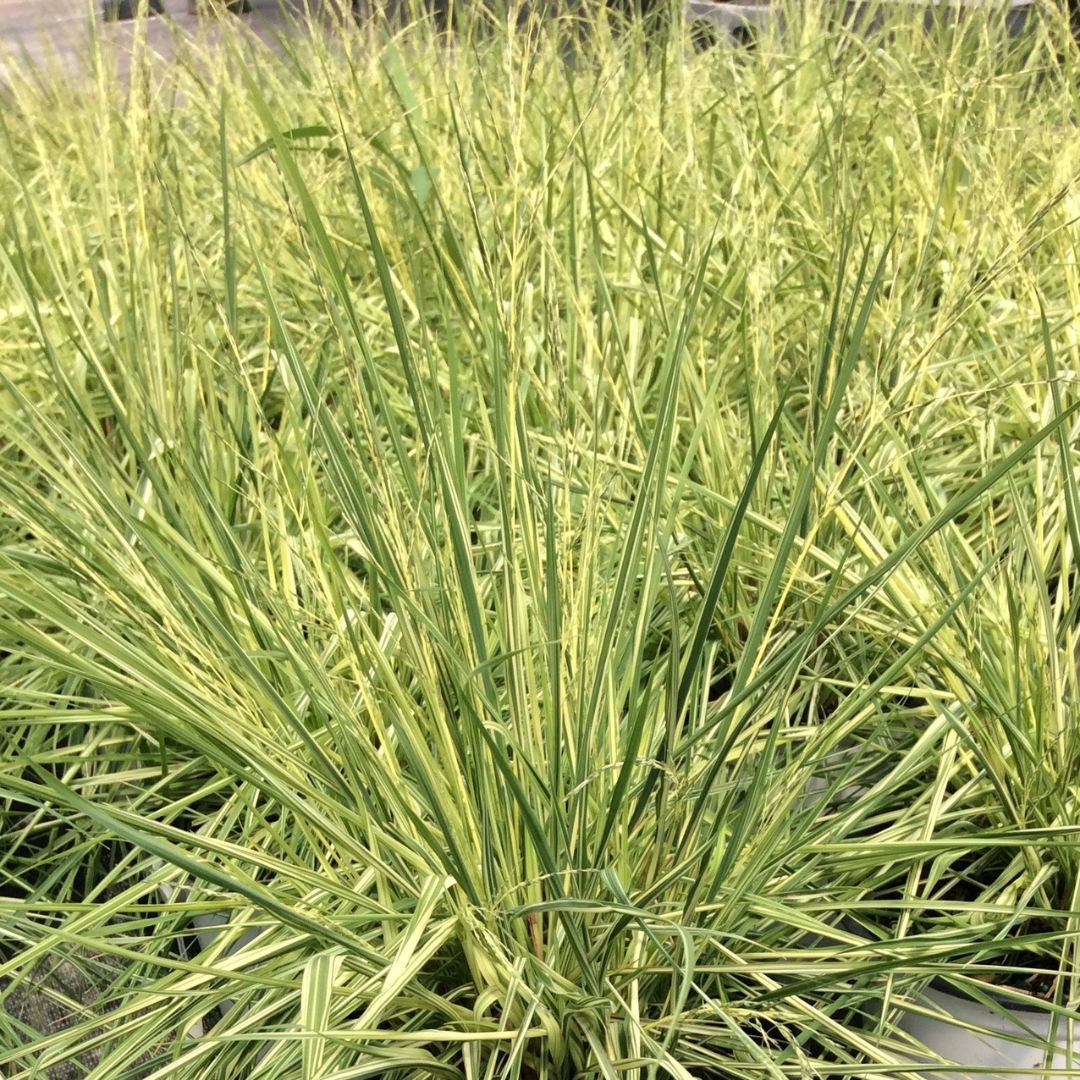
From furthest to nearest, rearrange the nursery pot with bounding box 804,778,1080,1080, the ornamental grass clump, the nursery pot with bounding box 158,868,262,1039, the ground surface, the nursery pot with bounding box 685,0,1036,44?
1. the nursery pot with bounding box 685,0,1036,44
2. the ground surface
3. the nursery pot with bounding box 158,868,262,1039
4. the nursery pot with bounding box 804,778,1080,1080
5. the ornamental grass clump

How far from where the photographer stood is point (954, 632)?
100 centimetres

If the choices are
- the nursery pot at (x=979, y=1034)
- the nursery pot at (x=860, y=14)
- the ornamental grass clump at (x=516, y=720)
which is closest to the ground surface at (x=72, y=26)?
the ornamental grass clump at (x=516, y=720)

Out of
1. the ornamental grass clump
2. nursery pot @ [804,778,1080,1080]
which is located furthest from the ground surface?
nursery pot @ [804,778,1080,1080]

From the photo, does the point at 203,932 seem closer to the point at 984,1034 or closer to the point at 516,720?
the point at 516,720

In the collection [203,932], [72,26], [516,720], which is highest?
[72,26]

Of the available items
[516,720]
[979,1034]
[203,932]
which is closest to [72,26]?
[203,932]

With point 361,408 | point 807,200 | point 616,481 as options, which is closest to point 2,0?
point 807,200

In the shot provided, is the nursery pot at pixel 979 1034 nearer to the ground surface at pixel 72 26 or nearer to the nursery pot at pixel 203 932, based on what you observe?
the nursery pot at pixel 203 932

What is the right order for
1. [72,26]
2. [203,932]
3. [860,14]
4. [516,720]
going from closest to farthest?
[516,720], [203,932], [72,26], [860,14]

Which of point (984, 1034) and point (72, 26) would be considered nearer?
point (984, 1034)

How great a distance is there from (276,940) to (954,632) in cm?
65

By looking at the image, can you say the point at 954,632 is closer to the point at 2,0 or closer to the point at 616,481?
the point at 616,481

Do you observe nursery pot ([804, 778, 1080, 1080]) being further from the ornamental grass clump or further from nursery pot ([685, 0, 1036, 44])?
nursery pot ([685, 0, 1036, 44])

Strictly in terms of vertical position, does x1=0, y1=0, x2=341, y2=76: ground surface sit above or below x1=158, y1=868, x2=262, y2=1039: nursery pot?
above
